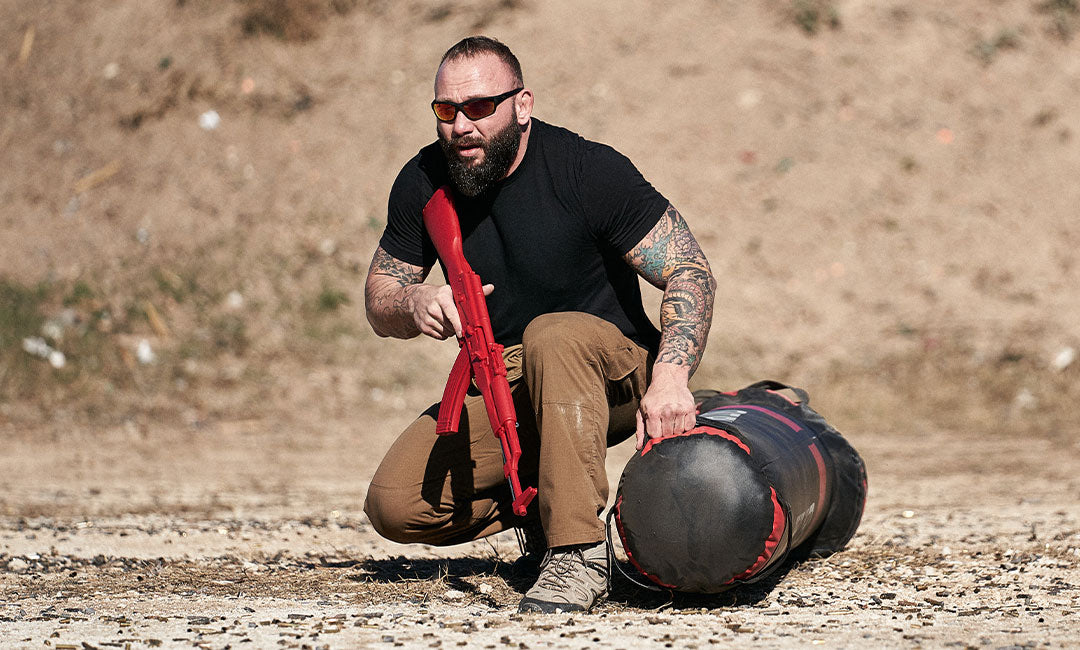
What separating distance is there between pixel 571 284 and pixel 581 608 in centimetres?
114

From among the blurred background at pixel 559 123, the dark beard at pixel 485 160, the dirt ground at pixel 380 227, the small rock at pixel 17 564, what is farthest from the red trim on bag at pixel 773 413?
the blurred background at pixel 559 123

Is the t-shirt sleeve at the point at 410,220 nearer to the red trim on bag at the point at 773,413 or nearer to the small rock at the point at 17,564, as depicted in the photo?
the red trim on bag at the point at 773,413

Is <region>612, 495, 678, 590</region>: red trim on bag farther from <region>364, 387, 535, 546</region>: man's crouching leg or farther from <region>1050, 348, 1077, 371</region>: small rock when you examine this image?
<region>1050, 348, 1077, 371</region>: small rock

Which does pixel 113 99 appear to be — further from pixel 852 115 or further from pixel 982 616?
pixel 982 616

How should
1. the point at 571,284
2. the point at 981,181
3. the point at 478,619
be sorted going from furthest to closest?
1. the point at 981,181
2. the point at 571,284
3. the point at 478,619

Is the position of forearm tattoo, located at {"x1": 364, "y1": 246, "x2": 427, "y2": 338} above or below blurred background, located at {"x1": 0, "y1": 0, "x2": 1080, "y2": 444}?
below

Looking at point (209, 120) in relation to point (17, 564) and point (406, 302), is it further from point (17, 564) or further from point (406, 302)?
point (406, 302)

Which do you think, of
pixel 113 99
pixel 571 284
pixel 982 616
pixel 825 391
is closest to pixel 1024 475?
pixel 825 391

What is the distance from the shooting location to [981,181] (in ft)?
41.7

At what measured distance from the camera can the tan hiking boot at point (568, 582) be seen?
3781 millimetres

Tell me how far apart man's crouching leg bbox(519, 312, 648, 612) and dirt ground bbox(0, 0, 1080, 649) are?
1.65 metres

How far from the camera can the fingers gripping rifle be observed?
3910 millimetres

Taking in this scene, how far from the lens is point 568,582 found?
381 centimetres

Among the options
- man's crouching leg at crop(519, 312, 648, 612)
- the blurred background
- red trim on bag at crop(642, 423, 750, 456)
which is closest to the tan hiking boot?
man's crouching leg at crop(519, 312, 648, 612)
